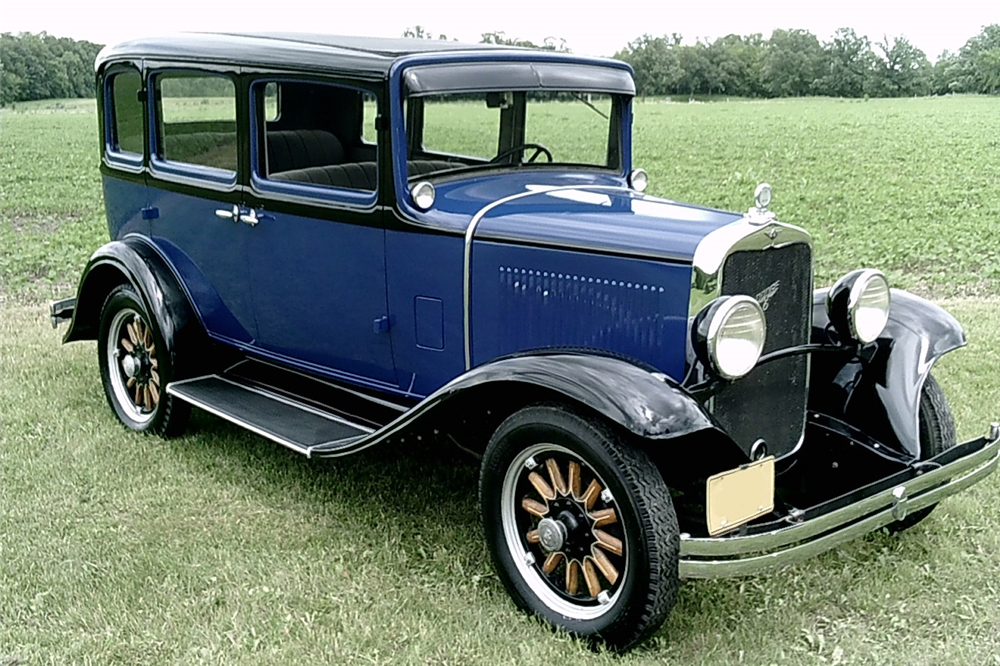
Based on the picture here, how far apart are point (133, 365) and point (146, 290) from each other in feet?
1.62

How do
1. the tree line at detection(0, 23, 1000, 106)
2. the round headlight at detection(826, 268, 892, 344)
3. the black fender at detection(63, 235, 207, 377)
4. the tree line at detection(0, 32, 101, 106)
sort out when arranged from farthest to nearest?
the tree line at detection(0, 32, 101, 106) → the tree line at detection(0, 23, 1000, 106) → the black fender at detection(63, 235, 207, 377) → the round headlight at detection(826, 268, 892, 344)

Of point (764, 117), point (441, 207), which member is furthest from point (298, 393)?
point (764, 117)

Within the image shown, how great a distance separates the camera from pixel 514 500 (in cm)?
334

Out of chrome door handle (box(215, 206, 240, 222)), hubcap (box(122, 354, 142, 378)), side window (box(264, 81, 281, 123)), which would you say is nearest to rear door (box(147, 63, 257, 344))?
chrome door handle (box(215, 206, 240, 222))

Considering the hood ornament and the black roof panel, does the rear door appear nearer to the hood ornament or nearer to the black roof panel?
the black roof panel

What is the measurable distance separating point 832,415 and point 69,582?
3042 mm

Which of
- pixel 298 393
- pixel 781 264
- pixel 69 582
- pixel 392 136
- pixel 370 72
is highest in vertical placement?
pixel 370 72

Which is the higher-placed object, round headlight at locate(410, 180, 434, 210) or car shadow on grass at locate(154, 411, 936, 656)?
round headlight at locate(410, 180, 434, 210)

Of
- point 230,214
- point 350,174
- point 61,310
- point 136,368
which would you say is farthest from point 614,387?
point 61,310

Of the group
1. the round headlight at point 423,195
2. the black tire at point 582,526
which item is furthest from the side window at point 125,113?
the black tire at point 582,526

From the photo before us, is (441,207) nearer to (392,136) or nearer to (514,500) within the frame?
(392,136)

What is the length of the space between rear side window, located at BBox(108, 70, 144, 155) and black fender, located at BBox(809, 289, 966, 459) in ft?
11.8

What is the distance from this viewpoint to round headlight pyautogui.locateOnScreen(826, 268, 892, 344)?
12.0ft

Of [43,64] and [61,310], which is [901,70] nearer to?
[43,64]
